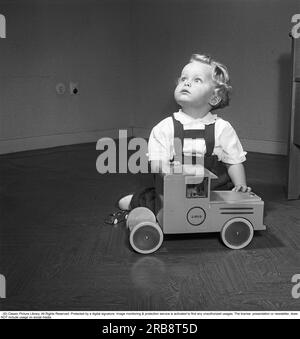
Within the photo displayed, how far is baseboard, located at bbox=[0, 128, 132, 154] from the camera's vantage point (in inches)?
109

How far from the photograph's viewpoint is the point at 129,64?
10.2 ft

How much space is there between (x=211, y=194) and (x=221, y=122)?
0.23 m

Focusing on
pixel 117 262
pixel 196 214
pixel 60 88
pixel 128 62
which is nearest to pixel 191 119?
pixel 196 214

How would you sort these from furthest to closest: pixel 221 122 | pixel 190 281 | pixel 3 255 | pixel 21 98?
pixel 21 98
pixel 221 122
pixel 3 255
pixel 190 281

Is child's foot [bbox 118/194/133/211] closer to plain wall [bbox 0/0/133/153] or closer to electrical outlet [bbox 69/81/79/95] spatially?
plain wall [bbox 0/0/133/153]

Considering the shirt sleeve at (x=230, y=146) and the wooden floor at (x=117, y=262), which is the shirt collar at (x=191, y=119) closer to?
the shirt sleeve at (x=230, y=146)

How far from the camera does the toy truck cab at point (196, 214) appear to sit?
1.31 meters

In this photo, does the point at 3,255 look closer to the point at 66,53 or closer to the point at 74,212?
the point at 74,212

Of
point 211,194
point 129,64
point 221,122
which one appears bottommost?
point 211,194

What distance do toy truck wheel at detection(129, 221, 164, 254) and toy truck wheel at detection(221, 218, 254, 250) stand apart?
0.18 metres

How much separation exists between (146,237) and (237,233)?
25cm

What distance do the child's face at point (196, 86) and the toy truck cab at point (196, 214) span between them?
9.1 inches
